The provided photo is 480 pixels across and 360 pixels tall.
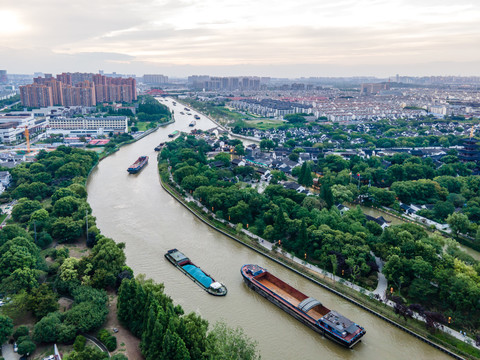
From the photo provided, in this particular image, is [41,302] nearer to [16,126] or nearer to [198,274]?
[198,274]

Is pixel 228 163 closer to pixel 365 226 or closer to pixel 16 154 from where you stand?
pixel 365 226

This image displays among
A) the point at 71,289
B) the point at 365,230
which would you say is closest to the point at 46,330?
the point at 71,289

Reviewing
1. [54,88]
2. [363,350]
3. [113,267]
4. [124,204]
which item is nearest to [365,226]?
[363,350]

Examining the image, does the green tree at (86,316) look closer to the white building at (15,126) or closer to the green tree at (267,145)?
the green tree at (267,145)

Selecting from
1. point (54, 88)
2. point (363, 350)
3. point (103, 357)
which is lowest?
point (363, 350)

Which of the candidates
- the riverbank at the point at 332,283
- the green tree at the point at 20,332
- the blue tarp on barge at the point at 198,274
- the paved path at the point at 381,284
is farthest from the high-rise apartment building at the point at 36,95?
the paved path at the point at 381,284

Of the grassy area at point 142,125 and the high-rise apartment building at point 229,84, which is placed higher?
the high-rise apartment building at point 229,84

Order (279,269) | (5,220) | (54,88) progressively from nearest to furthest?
(279,269), (5,220), (54,88)
